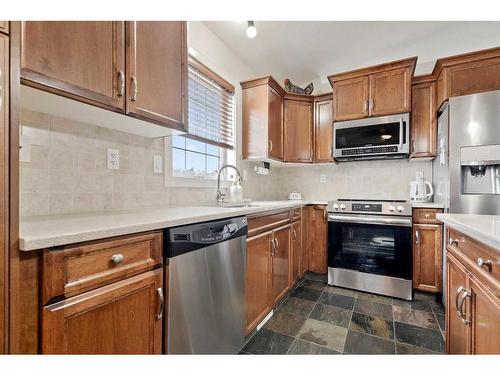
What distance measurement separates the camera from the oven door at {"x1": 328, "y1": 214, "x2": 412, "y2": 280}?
2309mm

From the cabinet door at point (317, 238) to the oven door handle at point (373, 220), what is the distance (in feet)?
0.54

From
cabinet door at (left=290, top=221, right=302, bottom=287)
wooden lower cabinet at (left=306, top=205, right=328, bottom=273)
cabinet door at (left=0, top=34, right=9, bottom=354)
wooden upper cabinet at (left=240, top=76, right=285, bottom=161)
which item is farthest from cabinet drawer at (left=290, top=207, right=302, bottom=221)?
cabinet door at (left=0, top=34, right=9, bottom=354)

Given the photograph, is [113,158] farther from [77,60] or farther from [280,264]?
[280,264]

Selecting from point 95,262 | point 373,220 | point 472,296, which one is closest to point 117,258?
point 95,262

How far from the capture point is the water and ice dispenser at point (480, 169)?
1870mm

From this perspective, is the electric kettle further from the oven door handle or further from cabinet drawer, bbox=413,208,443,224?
the oven door handle

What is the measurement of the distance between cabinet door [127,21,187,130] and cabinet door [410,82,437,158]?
241 centimetres

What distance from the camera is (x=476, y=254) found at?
3.02 ft

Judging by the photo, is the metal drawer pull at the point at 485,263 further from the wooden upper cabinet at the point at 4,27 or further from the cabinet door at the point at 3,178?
the wooden upper cabinet at the point at 4,27

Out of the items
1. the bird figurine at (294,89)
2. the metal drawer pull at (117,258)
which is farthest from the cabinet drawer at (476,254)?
the bird figurine at (294,89)

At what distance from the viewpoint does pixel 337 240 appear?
259 centimetres
